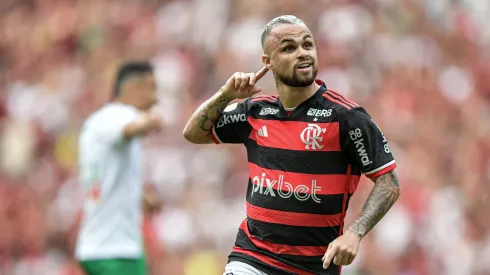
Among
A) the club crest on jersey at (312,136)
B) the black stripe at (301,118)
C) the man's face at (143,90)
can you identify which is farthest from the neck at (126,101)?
the club crest on jersey at (312,136)

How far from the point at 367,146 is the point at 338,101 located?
0.35 meters

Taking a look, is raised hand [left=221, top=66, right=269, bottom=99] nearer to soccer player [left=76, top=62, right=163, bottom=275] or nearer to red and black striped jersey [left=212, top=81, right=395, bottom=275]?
red and black striped jersey [left=212, top=81, right=395, bottom=275]

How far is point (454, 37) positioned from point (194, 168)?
14.4ft

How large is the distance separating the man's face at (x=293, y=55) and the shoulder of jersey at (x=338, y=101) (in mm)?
153

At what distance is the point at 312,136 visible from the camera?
6.04 meters

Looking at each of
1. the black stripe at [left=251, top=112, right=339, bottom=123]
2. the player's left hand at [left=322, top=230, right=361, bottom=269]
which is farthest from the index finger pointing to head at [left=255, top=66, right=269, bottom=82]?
the player's left hand at [left=322, top=230, right=361, bottom=269]

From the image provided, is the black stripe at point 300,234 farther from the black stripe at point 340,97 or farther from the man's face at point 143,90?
the man's face at point 143,90

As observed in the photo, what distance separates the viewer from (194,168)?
1313cm

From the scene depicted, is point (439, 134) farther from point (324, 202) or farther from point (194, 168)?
point (324, 202)

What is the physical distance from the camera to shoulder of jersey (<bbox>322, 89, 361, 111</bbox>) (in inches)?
236

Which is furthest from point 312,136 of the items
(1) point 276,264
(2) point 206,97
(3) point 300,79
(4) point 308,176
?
(2) point 206,97

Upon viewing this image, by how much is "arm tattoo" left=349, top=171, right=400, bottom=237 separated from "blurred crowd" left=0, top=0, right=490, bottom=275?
5.93m

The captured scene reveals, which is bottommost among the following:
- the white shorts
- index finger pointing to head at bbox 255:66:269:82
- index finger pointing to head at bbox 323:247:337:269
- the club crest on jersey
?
the white shorts

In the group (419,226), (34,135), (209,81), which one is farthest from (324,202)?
(34,135)
